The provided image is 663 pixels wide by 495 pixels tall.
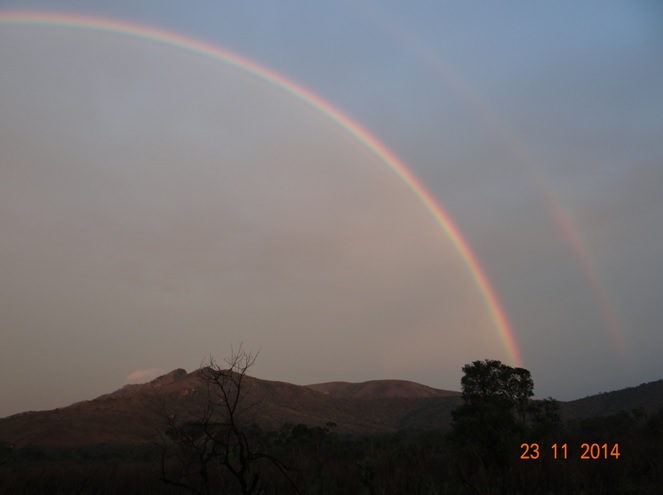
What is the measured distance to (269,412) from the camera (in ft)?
243

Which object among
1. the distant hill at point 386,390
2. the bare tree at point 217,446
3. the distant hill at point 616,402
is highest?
the distant hill at point 386,390

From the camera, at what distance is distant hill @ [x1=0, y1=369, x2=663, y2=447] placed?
56.0m

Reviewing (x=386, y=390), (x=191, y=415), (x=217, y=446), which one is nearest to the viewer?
(x=217, y=446)

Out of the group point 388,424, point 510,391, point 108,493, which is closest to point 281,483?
point 108,493

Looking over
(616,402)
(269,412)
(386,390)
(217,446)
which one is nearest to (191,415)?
(269,412)

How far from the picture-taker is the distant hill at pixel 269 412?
56031 mm

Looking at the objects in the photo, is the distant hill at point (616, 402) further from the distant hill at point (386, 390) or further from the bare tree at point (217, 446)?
the bare tree at point (217, 446)

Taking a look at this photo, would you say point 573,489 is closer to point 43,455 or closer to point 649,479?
point 649,479

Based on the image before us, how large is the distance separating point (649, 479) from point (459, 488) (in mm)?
5452

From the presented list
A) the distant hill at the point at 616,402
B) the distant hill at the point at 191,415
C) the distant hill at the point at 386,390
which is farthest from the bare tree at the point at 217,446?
the distant hill at the point at 386,390

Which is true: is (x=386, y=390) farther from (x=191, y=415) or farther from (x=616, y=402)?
(x=191, y=415)

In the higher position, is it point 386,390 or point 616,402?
point 386,390

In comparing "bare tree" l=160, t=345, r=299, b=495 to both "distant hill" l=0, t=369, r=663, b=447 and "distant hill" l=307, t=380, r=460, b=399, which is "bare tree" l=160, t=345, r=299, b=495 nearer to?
"distant hill" l=0, t=369, r=663, b=447

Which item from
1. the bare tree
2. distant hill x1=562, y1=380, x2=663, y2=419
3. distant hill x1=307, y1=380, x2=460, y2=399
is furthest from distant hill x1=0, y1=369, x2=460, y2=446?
distant hill x1=307, y1=380, x2=460, y2=399
